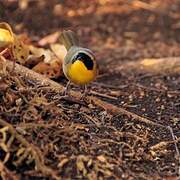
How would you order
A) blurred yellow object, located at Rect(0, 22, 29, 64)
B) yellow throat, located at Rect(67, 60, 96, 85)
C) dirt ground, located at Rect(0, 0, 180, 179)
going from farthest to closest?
yellow throat, located at Rect(67, 60, 96, 85), blurred yellow object, located at Rect(0, 22, 29, 64), dirt ground, located at Rect(0, 0, 180, 179)

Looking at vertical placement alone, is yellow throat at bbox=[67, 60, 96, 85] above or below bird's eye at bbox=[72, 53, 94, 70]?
below

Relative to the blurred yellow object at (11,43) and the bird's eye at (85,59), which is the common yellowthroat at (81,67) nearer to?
the bird's eye at (85,59)

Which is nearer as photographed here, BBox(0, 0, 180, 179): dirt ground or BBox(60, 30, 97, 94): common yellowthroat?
BBox(0, 0, 180, 179): dirt ground

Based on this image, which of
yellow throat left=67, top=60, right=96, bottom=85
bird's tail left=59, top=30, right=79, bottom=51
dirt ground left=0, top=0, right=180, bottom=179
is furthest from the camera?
bird's tail left=59, top=30, right=79, bottom=51

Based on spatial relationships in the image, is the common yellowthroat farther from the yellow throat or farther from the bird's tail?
the bird's tail

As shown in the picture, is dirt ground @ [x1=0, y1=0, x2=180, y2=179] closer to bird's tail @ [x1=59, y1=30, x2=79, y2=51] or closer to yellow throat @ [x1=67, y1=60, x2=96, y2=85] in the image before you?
yellow throat @ [x1=67, y1=60, x2=96, y2=85]

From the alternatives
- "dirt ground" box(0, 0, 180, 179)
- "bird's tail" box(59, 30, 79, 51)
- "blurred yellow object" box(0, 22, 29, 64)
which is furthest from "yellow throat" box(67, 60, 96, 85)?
"bird's tail" box(59, 30, 79, 51)

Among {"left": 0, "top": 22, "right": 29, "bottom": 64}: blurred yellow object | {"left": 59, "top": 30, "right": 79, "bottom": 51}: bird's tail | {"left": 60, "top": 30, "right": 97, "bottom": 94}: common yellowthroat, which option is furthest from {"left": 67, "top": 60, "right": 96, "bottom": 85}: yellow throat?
{"left": 59, "top": 30, "right": 79, "bottom": 51}: bird's tail

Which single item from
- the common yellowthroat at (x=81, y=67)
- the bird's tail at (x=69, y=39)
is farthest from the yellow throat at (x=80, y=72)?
the bird's tail at (x=69, y=39)

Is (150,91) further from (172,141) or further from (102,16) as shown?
(102,16)
